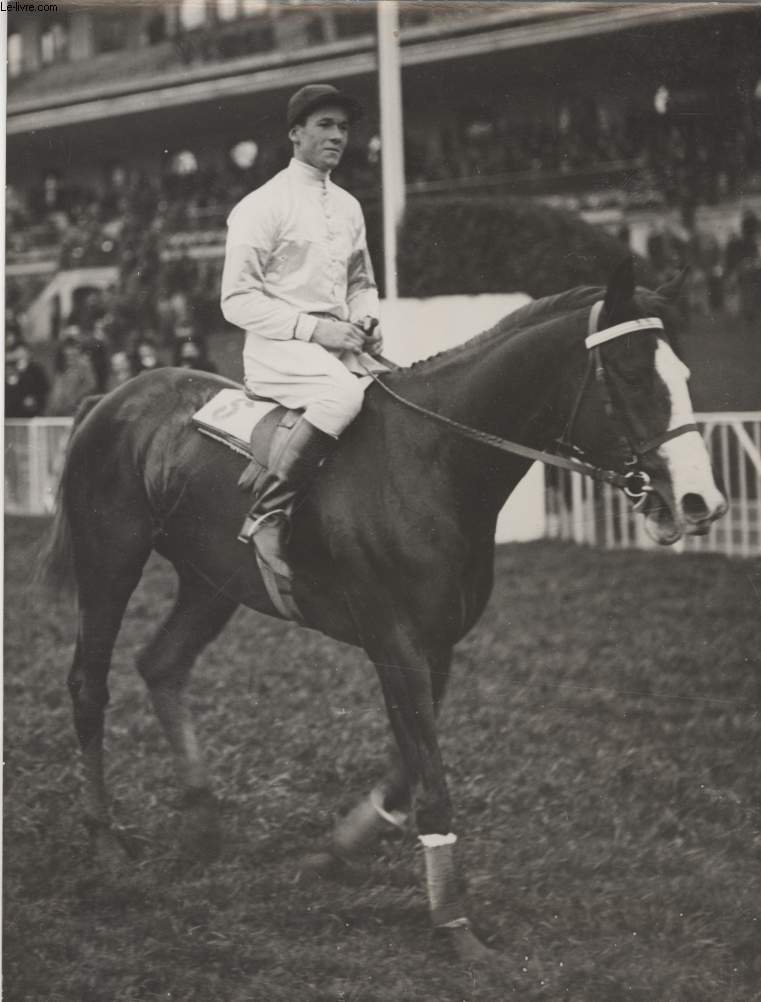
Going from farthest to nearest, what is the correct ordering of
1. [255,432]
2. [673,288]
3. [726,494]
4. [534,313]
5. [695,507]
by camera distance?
[726,494] → [255,432] → [534,313] → [673,288] → [695,507]

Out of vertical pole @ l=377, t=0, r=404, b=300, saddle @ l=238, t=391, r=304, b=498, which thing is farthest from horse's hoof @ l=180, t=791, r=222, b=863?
vertical pole @ l=377, t=0, r=404, b=300

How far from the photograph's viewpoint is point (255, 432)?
3652 mm

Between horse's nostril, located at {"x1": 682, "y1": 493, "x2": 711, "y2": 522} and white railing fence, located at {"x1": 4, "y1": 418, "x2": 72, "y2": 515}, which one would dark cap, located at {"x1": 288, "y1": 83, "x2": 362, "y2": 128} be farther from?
horse's nostril, located at {"x1": 682, "y1": 493, "x2": 711, "y2": 522}

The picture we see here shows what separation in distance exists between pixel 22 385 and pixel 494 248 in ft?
6.02

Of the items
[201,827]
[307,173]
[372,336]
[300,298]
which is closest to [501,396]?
[372,336]

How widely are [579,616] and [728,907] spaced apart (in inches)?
53.5

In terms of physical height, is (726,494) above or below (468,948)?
above

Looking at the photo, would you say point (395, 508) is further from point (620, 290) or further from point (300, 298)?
point (620, 290)

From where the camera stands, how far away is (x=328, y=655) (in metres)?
3.77

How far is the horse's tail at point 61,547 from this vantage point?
3965 mm

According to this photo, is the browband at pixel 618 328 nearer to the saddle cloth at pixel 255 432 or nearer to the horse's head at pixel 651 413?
the horse's head at pixel 651 413

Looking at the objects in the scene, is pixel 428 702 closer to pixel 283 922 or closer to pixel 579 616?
pixel 283 922

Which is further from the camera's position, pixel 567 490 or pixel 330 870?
pixel 567 490

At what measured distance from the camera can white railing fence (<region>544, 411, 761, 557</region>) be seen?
3.66 metres
